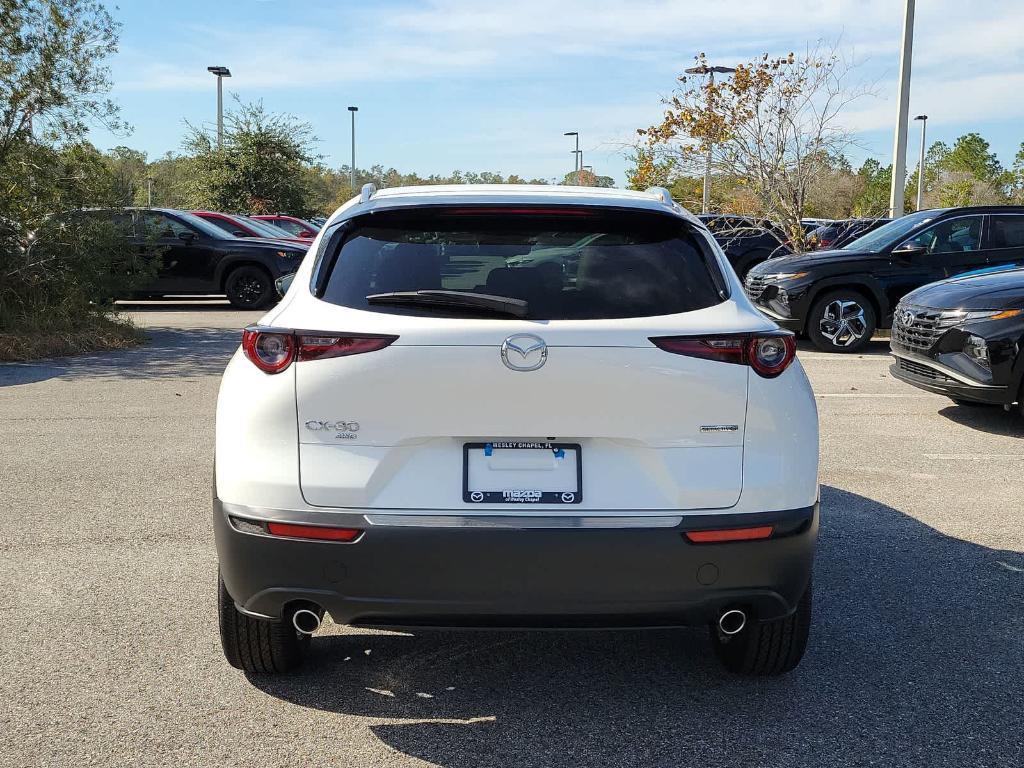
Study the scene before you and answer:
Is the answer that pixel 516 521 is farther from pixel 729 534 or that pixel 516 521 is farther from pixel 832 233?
pixel 832 233

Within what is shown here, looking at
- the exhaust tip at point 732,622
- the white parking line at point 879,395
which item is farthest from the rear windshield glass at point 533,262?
the white parking line at point 879,395

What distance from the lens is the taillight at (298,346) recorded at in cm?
309

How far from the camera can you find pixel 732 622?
3.28 meters

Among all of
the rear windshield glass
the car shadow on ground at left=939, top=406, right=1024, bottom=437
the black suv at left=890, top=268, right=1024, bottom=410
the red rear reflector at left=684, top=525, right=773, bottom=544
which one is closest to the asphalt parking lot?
the red rear reflector at left=684, top=525, right=773, bottom=544

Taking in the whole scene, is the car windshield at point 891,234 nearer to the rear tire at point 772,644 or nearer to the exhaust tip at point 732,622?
the rear tire at point 772,644

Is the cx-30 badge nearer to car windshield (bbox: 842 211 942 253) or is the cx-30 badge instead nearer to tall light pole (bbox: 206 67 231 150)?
car windshield (bbox: 842 211 942 253)

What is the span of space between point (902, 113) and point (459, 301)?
16.8 meters

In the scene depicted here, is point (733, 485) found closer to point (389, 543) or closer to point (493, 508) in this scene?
point (493, 508)

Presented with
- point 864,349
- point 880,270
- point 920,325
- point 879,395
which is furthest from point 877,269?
point 920,325

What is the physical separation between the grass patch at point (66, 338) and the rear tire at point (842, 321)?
8.36m

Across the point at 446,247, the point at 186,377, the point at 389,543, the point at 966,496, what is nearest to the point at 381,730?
the point at 389,543

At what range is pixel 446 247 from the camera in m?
3.43

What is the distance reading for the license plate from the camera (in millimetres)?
3047

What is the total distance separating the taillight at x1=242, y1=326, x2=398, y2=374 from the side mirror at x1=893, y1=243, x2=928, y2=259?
11.0 metres
